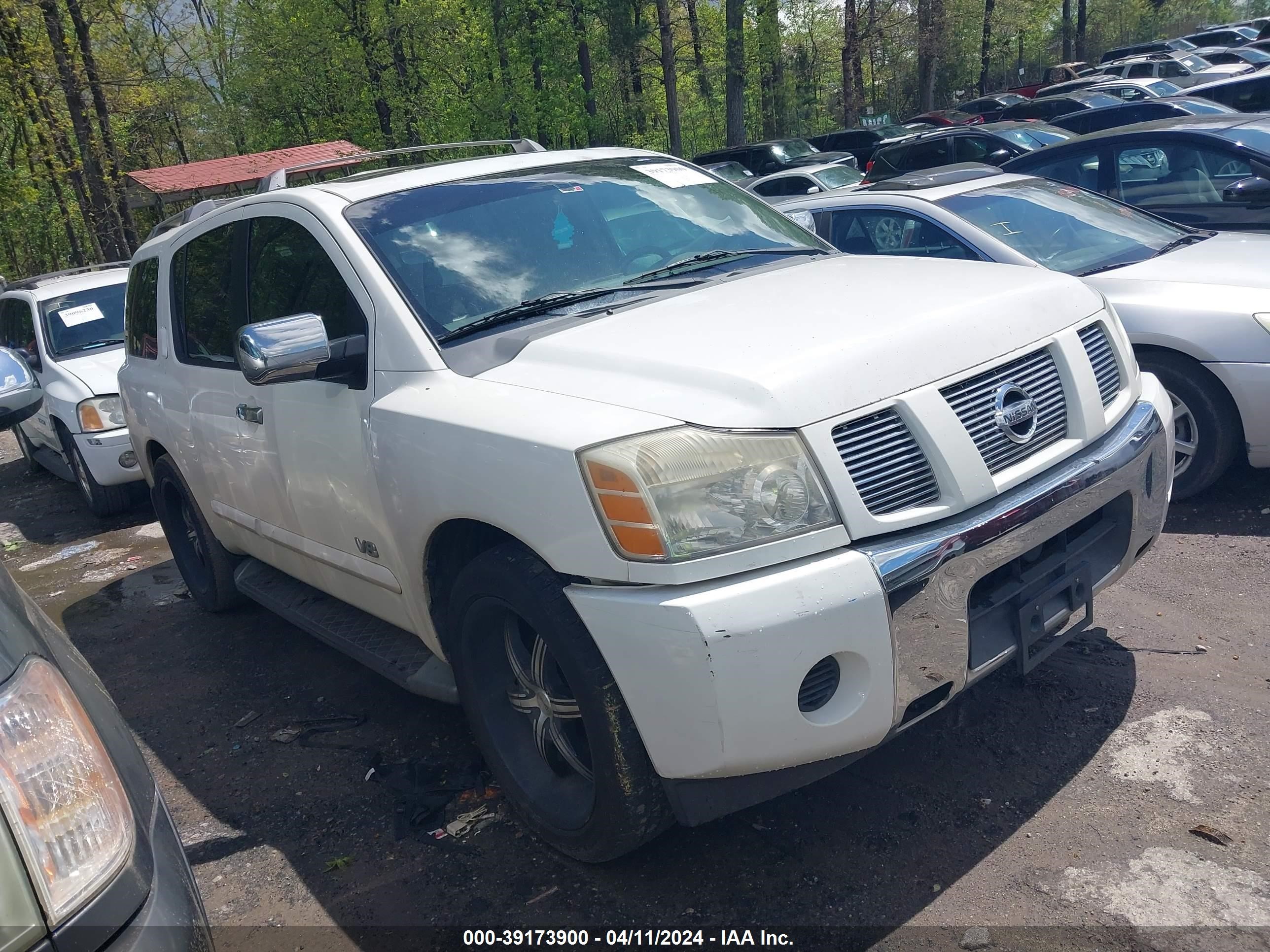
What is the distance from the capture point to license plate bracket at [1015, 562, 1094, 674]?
273 centimetres

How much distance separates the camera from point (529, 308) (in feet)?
10.8

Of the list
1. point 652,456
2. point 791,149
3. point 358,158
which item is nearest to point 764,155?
point 791,149

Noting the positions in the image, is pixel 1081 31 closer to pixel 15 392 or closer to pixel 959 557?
pixel 959 557

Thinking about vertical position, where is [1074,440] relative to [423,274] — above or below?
below

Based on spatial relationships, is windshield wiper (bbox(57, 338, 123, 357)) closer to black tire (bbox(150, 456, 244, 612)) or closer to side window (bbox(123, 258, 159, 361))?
side window (bbox(123, 258, 159, 361))

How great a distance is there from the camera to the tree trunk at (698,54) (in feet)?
101

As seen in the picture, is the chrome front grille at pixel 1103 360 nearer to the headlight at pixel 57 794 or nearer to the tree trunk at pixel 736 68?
the headlight at pixel 57 794

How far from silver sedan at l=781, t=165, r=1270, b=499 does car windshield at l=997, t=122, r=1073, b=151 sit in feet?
31.3

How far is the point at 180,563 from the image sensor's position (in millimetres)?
5754

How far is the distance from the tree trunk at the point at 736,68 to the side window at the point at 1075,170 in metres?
18.1

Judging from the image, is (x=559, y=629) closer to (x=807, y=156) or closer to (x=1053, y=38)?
(x=807, y=156)

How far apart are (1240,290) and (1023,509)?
2.90 meters

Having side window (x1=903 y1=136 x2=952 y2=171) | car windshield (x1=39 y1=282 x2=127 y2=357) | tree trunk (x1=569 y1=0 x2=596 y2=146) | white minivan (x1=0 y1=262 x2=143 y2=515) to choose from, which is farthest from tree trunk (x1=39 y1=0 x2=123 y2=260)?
side window (x1=903 y1=136 x2=952 y2=171)

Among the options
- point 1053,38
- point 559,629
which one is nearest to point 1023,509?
point 559,629
